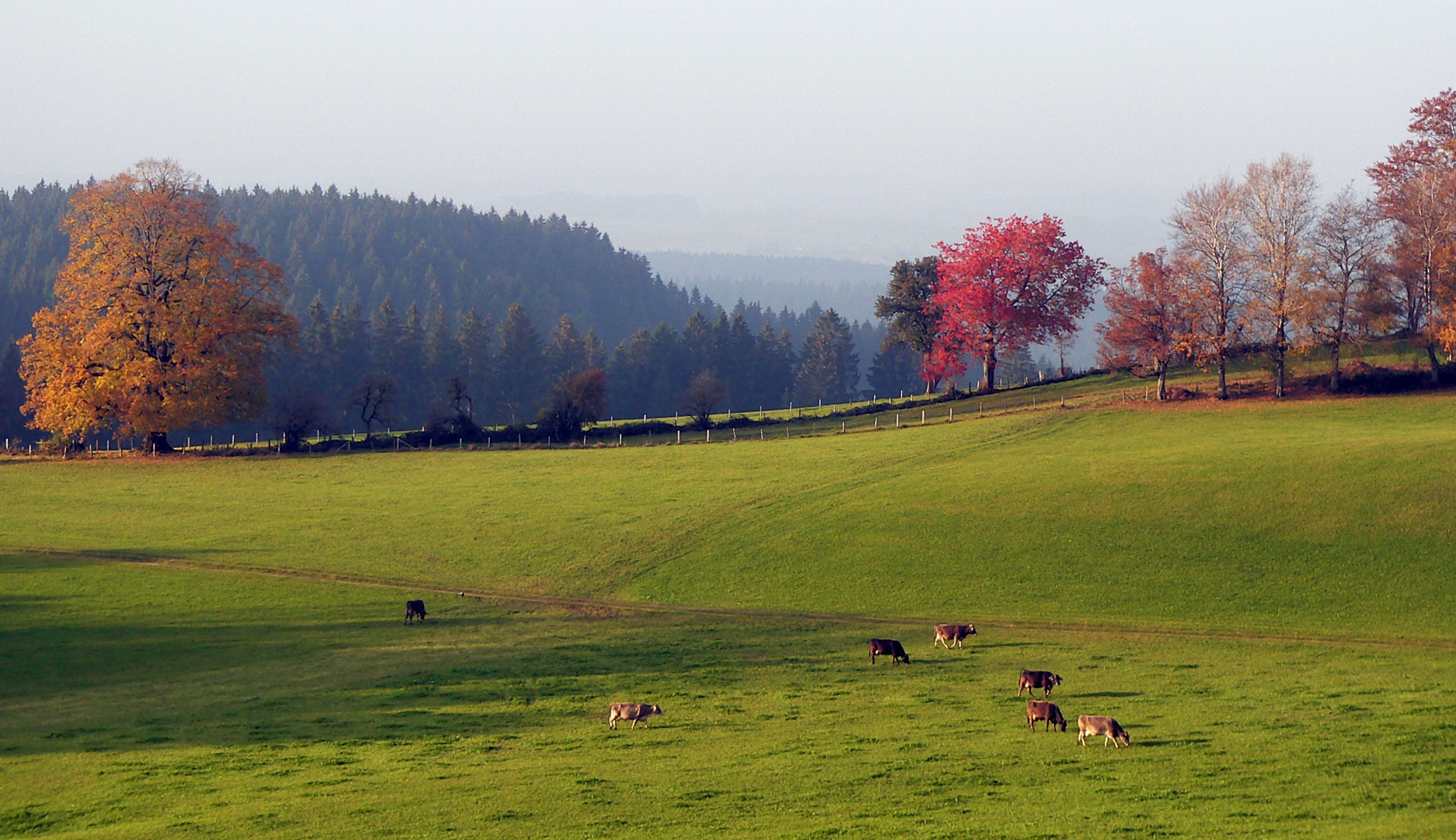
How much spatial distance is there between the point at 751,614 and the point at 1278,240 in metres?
A: 46.3

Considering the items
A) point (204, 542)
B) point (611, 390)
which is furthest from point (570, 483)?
point (611, 390)

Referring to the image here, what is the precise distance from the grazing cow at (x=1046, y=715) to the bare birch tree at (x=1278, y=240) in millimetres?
50226

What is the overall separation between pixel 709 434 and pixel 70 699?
51.4 metres

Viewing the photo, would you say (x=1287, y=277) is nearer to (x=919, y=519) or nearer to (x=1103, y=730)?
(x=919, y=519)

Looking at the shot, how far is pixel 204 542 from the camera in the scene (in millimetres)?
48906

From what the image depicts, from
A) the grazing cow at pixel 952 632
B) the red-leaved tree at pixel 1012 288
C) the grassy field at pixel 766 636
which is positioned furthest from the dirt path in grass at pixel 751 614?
the red-leaved tree at pixel 1012 288

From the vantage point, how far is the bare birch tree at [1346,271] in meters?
64.1

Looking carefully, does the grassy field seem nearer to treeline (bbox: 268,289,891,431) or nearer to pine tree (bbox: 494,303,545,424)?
treeline (bbox: 268,289,891,431)

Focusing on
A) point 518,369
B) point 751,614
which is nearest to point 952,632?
point 751,614

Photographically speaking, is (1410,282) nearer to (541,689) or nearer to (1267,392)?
(1267,392)

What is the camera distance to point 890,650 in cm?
2977

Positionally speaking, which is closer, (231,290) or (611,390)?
(231,290)

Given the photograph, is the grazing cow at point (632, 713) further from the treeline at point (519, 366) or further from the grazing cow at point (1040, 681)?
the treeline at point (519, 366)

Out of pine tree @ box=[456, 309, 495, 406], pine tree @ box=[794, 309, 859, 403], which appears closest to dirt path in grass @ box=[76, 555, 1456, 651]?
pine tree @ box=[456, 309, 495, 406]
